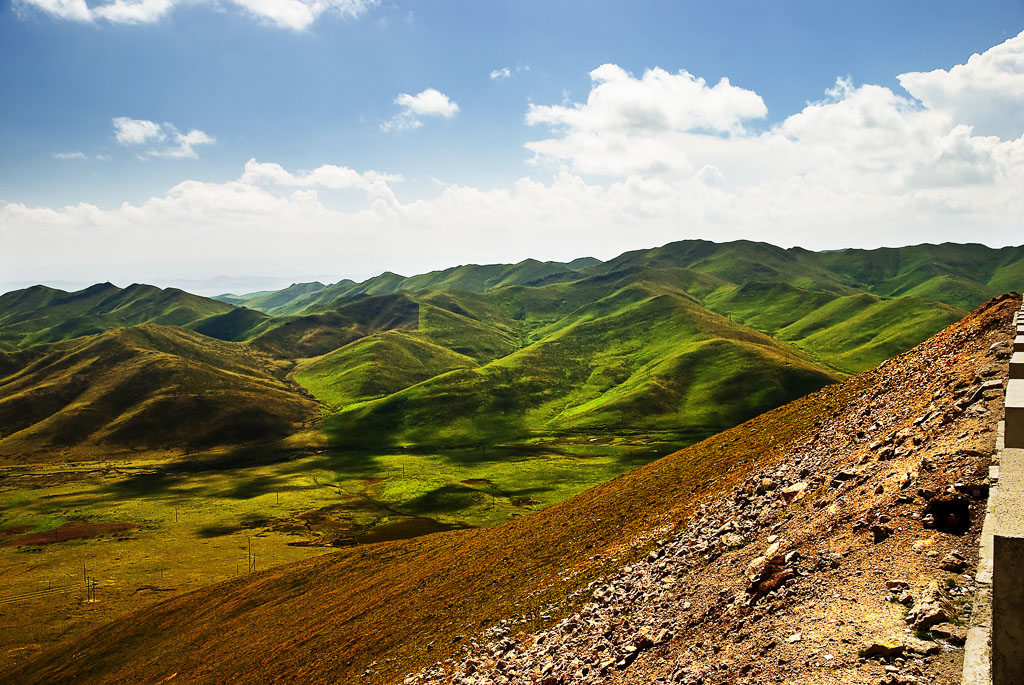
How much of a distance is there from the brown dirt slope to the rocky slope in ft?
0.29

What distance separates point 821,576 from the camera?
19.5 meters

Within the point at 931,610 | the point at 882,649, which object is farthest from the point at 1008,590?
the point at 931,610

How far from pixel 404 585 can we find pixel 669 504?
92.7 ft

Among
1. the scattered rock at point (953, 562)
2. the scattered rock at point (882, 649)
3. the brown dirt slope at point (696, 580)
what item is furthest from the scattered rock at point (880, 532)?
the scattered rock at point (882, 649)

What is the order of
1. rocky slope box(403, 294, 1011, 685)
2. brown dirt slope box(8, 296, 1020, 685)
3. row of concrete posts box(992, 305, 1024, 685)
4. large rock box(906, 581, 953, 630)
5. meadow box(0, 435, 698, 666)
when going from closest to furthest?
row of concrete posts box(992, 305, 1024, 685), large rock box(906, 581, 953, 630), rocky slope box(403, 294, 1011, 685), brown dirt slope box(8, 296, 1020, 685), meadow box(0, 435, 698, 666)

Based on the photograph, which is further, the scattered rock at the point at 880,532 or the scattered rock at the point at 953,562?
the scattered rock at the point at 880,532

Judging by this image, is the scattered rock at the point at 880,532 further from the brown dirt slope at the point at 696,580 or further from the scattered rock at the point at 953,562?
the scattered rock at the point at 953,562

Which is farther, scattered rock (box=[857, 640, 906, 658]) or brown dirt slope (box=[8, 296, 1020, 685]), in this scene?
brown dirt slope (box=[8, 296, 1020, 685])

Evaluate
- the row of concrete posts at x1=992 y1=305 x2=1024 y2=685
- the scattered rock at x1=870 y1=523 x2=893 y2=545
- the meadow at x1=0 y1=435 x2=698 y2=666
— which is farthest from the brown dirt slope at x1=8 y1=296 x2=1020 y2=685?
the meadow at x1=0 y1=435 x2=698 y2=666

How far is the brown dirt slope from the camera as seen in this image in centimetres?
1756

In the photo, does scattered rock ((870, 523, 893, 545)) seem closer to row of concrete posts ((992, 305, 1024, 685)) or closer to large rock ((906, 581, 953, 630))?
large rock ((906, 581, 953, 630))

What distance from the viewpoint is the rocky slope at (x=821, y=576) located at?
15430 millimetres

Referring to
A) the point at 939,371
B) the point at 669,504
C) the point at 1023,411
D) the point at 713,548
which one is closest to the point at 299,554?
the point at 669,504

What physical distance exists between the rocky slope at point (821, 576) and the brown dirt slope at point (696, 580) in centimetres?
9
